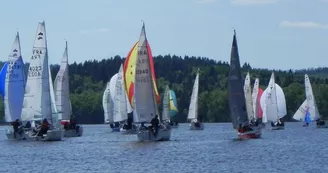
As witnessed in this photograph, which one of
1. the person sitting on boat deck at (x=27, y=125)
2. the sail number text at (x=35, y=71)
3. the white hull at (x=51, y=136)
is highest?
the sail number text at (x=35, y=71)

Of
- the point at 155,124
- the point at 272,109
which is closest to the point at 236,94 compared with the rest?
the point at 155,124

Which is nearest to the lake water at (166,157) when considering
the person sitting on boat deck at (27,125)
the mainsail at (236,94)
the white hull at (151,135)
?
the white hull at (151,135)

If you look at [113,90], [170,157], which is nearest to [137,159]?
[170,157]

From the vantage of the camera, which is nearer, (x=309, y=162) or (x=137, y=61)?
(x=309, y=162)

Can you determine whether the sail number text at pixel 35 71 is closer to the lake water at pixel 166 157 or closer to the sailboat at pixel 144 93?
the lake water at pixel 166 157

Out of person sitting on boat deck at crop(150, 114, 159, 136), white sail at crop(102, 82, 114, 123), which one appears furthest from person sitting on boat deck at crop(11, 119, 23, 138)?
white sail at crop(102, 82, 114, 123)

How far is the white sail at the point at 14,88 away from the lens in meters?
63.2

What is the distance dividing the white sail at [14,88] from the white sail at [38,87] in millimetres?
4512

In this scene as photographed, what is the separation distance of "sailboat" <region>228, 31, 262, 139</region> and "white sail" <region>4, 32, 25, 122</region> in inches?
540

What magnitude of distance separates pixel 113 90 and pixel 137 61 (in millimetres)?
31368

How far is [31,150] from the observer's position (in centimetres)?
5194

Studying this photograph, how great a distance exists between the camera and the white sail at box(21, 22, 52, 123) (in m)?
58.2

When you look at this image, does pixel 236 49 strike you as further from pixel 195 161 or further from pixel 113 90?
pixel 113 90

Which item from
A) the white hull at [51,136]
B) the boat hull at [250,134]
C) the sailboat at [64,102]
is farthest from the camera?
the sailboat at [64,102]
